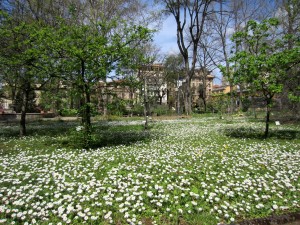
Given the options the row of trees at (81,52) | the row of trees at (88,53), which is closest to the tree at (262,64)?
the row of trees at (88,53)

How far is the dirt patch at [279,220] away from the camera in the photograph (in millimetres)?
3475

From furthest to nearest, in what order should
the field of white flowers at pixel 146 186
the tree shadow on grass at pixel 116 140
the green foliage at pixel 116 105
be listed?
the tree shadow on grass at pixel 116 140
the green foliage at pixel 116 105
the field of white flowers at pixel 146 186

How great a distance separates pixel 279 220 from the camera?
3566 mm

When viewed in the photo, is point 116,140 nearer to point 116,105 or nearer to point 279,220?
point 116,105

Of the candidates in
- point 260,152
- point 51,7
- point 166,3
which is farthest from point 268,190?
point 166,3

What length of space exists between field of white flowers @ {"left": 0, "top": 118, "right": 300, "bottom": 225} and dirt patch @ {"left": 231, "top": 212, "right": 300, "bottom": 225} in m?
0.31

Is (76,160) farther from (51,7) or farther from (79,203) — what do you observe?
(51,7)

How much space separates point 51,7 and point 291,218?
17.2 meters

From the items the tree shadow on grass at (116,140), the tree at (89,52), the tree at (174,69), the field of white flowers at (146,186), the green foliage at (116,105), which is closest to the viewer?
the field of white flowers at (146,186)

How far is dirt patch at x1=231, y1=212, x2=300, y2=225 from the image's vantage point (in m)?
3.47

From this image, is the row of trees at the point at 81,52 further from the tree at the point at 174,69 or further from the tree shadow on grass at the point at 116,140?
the tree at the point at 174,69

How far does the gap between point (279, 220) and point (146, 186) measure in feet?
8.56

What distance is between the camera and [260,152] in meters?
8.18

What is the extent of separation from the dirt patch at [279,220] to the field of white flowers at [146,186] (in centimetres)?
31
